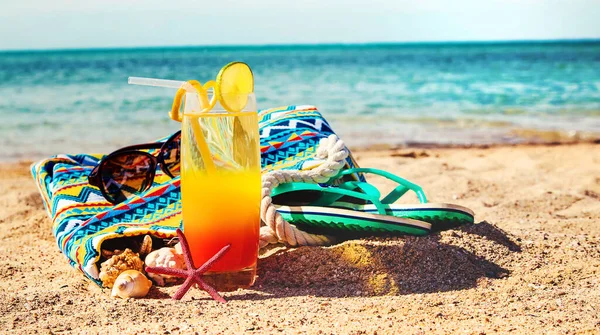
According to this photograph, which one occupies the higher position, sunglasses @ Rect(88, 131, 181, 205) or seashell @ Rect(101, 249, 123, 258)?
sunglasses @ Rect(88, 131, 181, 205)

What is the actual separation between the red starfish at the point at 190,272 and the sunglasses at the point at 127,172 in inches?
39.3

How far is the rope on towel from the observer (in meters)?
2.51

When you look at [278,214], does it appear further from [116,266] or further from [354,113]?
[354,113]

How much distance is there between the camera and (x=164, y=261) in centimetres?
237

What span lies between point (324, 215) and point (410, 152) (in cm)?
407

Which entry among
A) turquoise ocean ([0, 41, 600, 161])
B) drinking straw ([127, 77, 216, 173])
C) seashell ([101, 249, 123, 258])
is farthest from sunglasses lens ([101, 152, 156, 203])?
turquoise ocean ([0, 41, 600, 161])

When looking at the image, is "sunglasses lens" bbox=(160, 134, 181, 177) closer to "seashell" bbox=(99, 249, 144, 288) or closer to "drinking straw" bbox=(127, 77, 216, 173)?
"seashell" bbox=(99, 249, 144, 288)

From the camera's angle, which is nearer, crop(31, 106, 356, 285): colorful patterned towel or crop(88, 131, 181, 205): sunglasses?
crop(31, 106, 356, 285): colorful patterned towel

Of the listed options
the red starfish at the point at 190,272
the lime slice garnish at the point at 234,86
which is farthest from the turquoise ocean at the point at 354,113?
the lime slice garnish at the point at 234,86

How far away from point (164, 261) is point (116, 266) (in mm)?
198

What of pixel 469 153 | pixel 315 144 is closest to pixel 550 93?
pixel 469 153

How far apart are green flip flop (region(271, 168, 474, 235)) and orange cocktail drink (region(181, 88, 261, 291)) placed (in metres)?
0.36

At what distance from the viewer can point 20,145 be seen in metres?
7.61

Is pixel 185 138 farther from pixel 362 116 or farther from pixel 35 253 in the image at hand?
pixel 362 116
